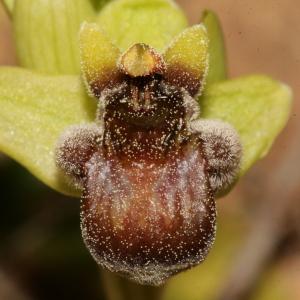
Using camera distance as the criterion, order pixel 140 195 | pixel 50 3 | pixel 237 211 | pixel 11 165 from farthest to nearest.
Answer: pixel 237 211 < pixel 11 165 < pixel 50 3 < pixel 140 195

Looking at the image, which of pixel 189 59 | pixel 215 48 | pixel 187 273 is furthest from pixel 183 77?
pixel 187 273

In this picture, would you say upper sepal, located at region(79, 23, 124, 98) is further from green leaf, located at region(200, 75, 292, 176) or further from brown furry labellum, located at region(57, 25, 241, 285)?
green leaf, located at region(200, 75, 292, 176)

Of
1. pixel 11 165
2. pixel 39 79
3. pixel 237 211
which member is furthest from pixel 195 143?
pixel 237 211

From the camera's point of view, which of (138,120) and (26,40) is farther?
(26,40)

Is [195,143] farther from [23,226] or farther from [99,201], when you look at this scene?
[23,226]

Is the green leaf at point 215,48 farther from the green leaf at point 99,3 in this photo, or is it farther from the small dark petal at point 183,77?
the green leaf at point 99,3

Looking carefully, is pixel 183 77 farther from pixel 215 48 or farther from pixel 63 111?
pixel 63 111

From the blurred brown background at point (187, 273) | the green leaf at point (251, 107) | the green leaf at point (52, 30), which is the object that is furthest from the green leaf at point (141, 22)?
the blurred brown background at point (187, 273)
